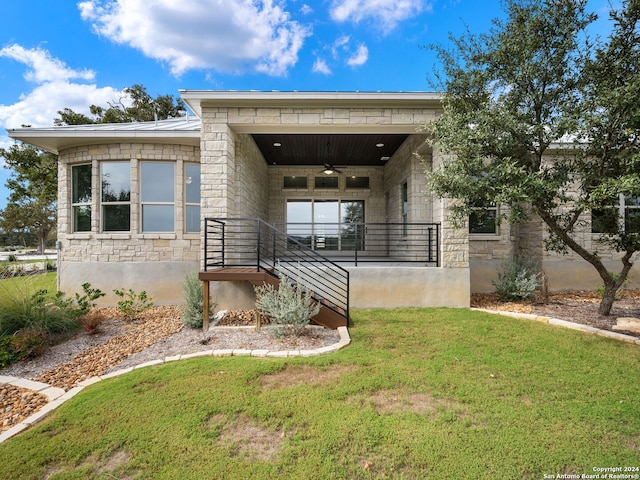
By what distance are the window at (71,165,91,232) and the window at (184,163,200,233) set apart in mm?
2578

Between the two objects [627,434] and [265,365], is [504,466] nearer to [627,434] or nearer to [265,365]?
[627,434]

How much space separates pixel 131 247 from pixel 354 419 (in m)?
7.09

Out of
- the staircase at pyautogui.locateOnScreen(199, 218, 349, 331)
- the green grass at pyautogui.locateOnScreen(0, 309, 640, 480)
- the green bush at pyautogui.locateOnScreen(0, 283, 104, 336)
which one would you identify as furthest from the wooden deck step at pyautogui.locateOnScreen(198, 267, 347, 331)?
the green bush at pyautogui.locateOnScreen(0, 283, 104, 336)

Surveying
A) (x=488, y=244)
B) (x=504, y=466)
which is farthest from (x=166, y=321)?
(x=488, y=244)

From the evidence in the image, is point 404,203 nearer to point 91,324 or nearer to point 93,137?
point 91,324

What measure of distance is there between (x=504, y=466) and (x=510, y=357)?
2218mm

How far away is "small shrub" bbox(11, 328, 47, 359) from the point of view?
431 centimetres

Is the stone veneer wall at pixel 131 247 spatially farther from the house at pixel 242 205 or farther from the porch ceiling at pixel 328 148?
the porch ceiling at pixel 328 148

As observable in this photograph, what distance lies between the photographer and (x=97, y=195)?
7.36m

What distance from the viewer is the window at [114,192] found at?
292 inches

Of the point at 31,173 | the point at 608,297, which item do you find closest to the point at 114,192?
the point at 31,173

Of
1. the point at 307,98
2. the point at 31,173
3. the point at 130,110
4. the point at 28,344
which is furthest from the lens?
the point at 130,110

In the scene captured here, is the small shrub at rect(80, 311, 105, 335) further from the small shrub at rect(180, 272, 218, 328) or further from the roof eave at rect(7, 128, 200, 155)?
the roof eave at rect(7, 128, 200, 155)

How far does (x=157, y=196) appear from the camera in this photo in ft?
24.3
